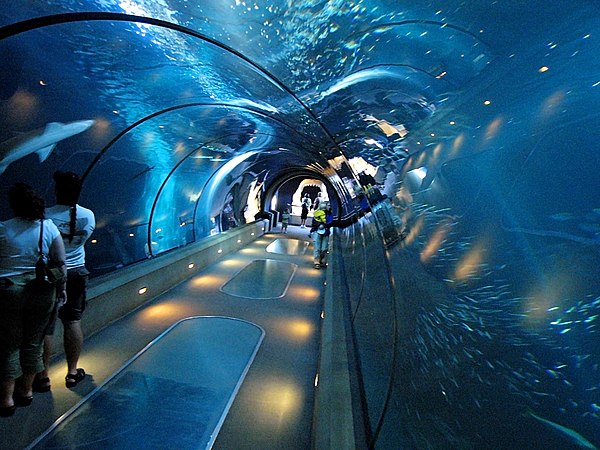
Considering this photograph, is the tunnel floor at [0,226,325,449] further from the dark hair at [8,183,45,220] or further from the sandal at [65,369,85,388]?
the dark hair at [8,183,45,220]

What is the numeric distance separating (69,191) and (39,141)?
1.72 metres

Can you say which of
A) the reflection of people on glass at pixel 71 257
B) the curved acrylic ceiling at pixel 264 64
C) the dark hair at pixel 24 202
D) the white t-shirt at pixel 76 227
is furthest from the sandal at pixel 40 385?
the curved acrylic ceiling at pixel 264 64

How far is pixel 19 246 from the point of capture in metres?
2.69

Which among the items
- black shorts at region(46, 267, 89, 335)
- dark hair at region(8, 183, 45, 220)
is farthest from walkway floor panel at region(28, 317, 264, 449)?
dark hair at region(8, 183, 45, 220)

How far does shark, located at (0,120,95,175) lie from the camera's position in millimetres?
3984

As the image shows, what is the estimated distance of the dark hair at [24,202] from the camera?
268 cm

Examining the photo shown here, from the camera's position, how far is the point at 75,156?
505cm

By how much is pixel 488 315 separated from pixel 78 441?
139 inches

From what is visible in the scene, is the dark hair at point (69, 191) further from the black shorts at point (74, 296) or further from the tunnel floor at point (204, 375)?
the tunnel floor at point (204, 375)

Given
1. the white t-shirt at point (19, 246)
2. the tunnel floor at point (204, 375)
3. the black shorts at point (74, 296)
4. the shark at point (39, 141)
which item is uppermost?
the shark at point (39, 141)

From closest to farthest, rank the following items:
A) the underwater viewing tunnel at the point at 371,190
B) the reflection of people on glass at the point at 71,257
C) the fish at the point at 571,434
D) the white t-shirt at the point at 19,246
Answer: the fish at the point at 571,434, the underwater viewing tunnel at the point at 371,190, the white t-shirt at the point at 19,246, the reflection of people on glass at the point at 71,257

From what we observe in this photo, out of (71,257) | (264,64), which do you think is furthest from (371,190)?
(71,257)

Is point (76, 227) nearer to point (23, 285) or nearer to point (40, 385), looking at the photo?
point (23, 285)

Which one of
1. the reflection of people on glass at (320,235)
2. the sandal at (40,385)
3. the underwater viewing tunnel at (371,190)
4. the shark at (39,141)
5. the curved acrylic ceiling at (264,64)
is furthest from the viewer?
the reflection of people on glass at (320,235)
